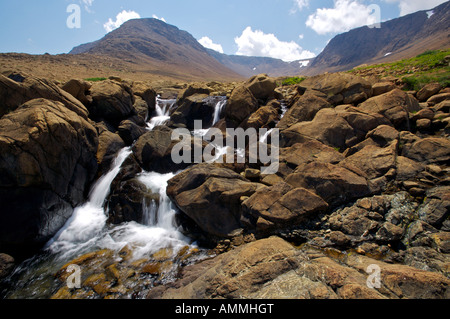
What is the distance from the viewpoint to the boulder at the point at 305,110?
1412 cm

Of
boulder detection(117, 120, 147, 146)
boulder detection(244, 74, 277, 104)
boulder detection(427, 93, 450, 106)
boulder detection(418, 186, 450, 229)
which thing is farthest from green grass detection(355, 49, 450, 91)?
boulder detection(117, 120, 147, 146)

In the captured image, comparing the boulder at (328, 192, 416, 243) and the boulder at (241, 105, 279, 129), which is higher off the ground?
the boulder at (241, 105, 279, 129)

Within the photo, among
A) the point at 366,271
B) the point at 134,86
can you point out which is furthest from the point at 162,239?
the point at 134,86

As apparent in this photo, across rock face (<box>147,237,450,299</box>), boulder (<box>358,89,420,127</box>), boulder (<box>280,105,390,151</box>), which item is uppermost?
boulder (<box>358,89,420,127</box>)

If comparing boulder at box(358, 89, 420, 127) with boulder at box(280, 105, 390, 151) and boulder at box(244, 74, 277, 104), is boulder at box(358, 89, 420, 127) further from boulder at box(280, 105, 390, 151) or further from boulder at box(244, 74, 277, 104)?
boulder at box(244, 74, 277, 104)

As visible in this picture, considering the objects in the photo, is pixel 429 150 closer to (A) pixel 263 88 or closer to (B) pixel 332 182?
(B) pixel 332 182

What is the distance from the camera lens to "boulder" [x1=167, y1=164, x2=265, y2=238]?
9289 millimetres

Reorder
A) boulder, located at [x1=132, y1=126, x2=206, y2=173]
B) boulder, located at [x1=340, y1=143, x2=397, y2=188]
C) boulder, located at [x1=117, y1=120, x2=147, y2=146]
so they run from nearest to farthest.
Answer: boulder, located at [x1=340, y1=143, x2=397, y2=188]
boulder, located at [x1=132, y1=126, x2=206, y2=173]
boulder, located at [x1=117, y1=120, x2=147, y2=146]

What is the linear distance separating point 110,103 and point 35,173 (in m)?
9.49

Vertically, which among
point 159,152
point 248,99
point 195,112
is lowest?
point 159,152

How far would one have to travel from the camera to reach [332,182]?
859 centimetres

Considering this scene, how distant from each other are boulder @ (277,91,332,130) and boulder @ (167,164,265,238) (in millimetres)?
6334

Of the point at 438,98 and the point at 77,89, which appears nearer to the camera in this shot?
the point at 438,98

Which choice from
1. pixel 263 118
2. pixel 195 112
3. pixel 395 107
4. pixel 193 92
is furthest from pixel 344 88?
pixel 193 92
